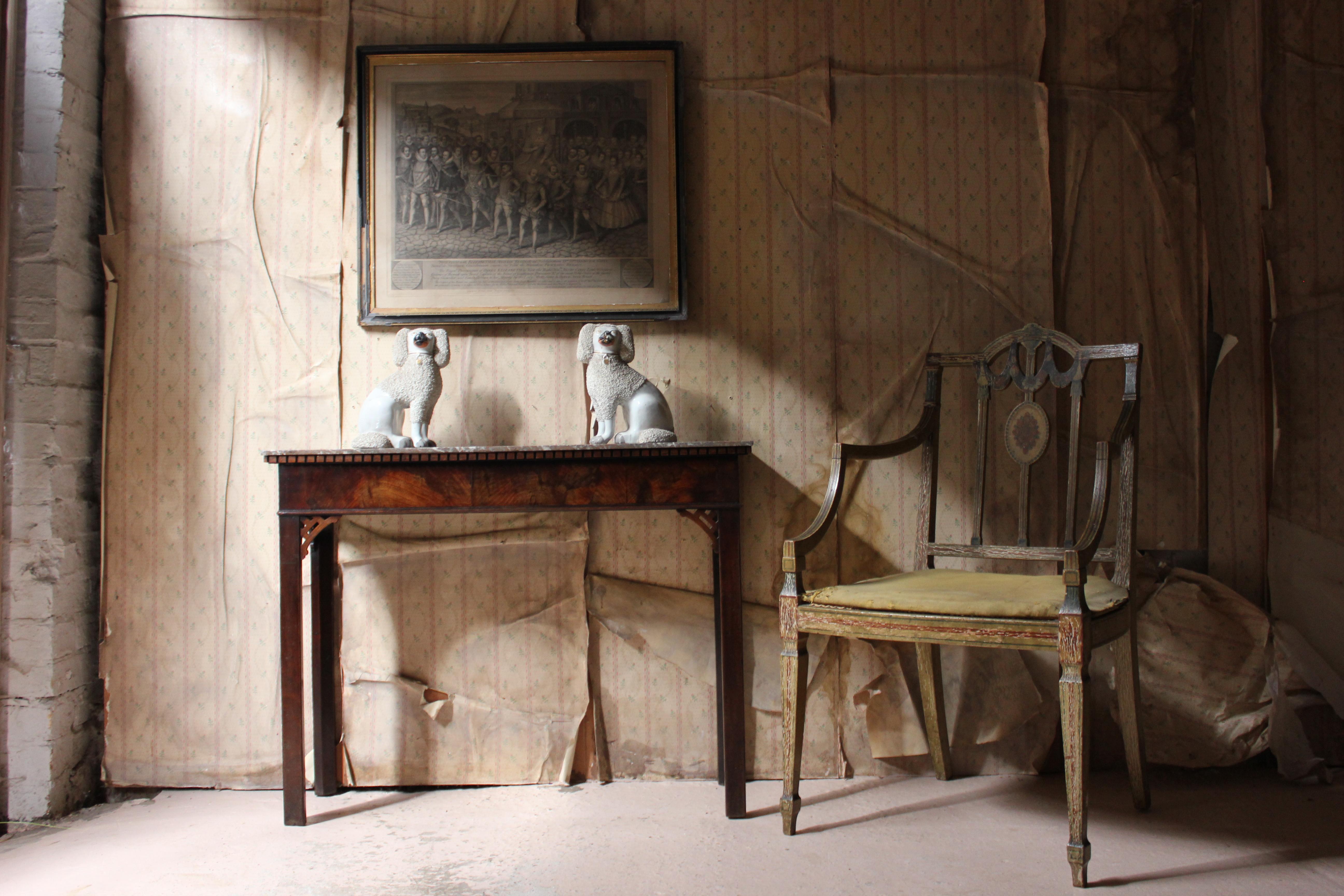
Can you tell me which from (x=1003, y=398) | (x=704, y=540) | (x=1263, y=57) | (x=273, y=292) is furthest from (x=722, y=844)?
(x=1263, y=57)

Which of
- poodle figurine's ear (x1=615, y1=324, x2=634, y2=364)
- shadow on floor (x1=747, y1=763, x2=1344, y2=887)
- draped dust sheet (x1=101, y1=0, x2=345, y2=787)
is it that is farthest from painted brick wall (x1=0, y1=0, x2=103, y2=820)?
shadow on floor (x1=747, y1=763, x2=1344, y2=887)

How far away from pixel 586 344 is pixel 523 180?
1.82 feet

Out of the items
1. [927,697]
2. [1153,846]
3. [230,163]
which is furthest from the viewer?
[230,163]

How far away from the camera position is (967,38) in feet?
8.26

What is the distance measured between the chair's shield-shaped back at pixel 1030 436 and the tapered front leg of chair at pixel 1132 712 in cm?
16

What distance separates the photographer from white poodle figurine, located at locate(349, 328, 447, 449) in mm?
2240

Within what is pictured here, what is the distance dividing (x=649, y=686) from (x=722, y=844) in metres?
0.55

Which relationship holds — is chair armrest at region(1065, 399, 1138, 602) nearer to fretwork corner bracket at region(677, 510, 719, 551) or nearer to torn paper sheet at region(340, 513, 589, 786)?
fretwork corner bracket at region(677, 510, 719, 551)

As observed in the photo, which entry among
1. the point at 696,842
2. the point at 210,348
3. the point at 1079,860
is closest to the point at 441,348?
the point at 210,348

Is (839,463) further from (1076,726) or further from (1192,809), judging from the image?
(1192,809)

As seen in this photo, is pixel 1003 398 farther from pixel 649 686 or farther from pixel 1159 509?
pixel 649 686

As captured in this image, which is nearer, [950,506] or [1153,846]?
[1153,846]

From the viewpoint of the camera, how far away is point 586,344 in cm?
229

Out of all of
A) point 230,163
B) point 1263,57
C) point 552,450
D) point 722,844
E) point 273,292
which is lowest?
point 722,844
